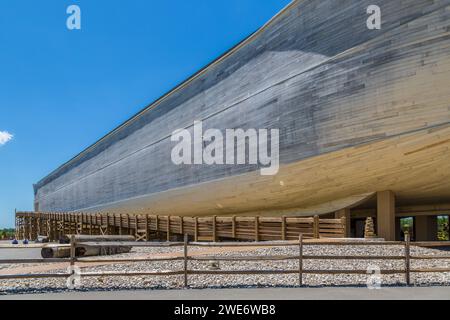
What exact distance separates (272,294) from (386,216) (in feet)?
33.3

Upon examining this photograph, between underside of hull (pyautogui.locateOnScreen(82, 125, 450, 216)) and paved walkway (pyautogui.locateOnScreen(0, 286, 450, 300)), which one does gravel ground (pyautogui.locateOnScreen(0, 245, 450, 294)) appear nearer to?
paved walkway (pyautogui.locateOnScreen(0, 286, 450, 300))

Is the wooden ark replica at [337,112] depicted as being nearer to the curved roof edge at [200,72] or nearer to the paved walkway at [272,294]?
the curved roof edge at [200,72]

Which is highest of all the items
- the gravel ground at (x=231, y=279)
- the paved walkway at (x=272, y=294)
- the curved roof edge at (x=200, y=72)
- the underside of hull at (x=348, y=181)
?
the curved roof edge at (x=200, y=72)

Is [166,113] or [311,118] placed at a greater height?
[166,113]

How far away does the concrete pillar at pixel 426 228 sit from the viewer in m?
20.2

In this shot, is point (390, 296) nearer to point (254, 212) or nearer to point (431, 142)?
point (431, 142)

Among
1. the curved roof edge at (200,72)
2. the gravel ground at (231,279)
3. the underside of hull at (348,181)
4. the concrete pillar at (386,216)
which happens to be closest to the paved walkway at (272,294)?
the gravel ground at (231,279)

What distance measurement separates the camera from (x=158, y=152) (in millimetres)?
27719

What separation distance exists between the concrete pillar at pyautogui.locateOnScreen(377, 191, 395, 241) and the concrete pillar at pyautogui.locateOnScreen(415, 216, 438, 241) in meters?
5.81

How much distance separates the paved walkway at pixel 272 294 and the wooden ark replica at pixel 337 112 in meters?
7.20

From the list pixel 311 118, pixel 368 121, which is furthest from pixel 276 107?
pixel 368 121

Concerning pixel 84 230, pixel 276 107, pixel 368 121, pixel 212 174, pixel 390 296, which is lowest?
pixel 84 230

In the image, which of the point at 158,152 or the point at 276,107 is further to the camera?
the point at 158,152

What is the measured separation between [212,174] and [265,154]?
4574mm
